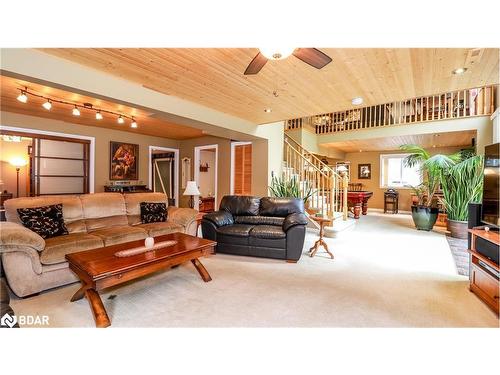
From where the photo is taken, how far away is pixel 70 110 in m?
4.55

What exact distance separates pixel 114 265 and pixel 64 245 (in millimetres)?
1028

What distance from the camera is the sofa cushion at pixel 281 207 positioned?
14.0ft

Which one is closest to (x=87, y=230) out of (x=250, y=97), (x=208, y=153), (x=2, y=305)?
(x=2, y=305)

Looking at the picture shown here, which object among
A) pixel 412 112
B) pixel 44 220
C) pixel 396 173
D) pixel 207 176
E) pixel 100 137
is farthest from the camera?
pixel 396 173

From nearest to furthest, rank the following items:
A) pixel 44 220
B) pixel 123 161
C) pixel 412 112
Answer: pixel 44 220 → pixel 123 161 → pixel 412 112

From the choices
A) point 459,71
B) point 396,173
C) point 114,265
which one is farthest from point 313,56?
point 396,173

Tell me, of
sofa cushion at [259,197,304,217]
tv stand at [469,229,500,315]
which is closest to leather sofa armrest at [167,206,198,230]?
sofa cushion at [259,197,304,217]

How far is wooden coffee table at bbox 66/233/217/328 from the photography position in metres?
2.01

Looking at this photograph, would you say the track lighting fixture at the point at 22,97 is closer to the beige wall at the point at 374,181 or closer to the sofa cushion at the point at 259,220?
the sofa cushion at the point at 259,220

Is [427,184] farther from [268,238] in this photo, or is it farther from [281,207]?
[268,238]

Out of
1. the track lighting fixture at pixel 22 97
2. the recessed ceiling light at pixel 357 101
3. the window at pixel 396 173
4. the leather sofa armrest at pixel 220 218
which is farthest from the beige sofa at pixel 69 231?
the window at pixel 396 173

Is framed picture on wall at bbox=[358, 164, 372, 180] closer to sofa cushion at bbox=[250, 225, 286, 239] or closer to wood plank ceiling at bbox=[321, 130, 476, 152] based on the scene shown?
wood plank ceiling at bbox=[321, 130, 476, 152]
